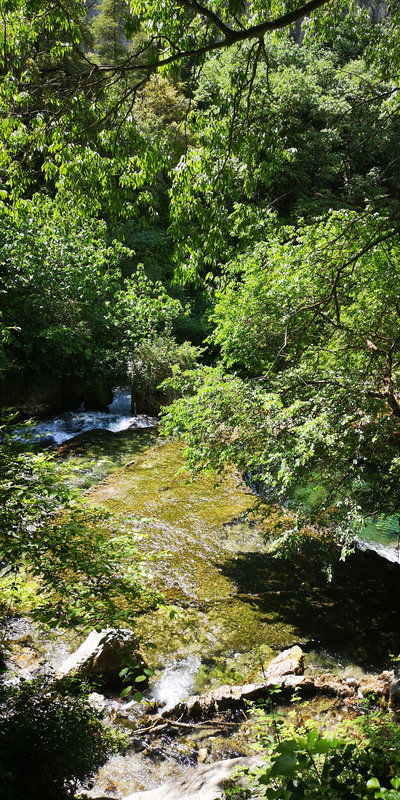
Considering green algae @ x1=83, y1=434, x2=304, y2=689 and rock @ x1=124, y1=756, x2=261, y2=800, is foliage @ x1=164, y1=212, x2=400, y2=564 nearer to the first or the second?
green algae @ x1=83, y1=434, x2=304, y2=689

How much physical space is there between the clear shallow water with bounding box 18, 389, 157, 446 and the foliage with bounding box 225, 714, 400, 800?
854 cm

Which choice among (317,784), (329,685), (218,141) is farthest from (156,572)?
(218,141)

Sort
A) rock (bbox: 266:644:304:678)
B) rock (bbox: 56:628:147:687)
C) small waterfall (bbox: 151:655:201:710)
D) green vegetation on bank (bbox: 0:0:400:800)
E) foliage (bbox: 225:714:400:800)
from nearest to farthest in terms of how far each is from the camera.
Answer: foliage (bbox: 225:714:400:800) < green vegetation on bank (bbox: 0:0:400:800) < rock (bbox: 56:628:147:687) < small waterfall (bbox: 151:655:201:710) < rock (bbox: 266:644:304:678)

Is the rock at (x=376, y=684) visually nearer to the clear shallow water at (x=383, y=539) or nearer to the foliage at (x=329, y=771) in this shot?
the foliage at (x=329, y=771)

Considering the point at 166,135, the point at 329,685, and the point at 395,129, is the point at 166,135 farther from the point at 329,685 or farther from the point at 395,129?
the point at 395,129

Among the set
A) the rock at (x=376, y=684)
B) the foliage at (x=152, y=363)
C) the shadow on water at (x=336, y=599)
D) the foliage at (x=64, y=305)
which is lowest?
the shadow on water at (x=336, y=599)

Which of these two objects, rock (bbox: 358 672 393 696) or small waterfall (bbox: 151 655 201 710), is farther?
small waterfall (bbox: 151 655 201 710)

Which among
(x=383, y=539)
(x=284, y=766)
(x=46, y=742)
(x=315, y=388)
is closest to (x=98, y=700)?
(x=46, y=742)

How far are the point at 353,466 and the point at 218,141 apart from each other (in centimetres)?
361

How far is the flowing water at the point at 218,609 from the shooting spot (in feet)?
11.3

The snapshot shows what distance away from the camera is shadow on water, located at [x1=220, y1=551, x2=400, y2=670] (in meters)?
4.75

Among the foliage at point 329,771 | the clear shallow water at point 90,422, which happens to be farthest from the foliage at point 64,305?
the foliage at point 329,771

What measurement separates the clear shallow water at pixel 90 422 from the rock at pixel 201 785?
→ 7.60 meters

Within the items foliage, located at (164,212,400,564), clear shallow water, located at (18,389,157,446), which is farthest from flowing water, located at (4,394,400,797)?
clear shallow water, located at (18,389,157,446)
